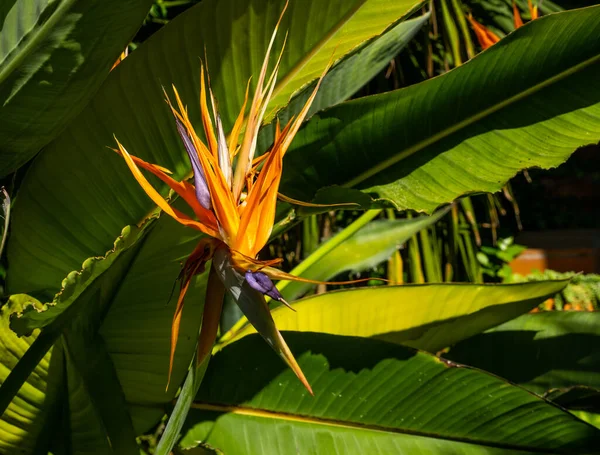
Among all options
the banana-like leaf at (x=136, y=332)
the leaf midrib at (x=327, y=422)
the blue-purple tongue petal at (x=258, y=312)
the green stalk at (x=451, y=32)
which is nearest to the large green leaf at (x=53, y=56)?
the banana-like leaf at (x=136, y=332)

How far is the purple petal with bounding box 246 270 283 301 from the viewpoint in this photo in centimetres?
45

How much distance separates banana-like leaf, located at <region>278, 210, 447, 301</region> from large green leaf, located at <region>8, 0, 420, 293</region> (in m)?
0.42

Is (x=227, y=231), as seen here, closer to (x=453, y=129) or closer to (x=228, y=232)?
(x=228, y=232)

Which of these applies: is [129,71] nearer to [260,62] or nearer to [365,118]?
[260,62]

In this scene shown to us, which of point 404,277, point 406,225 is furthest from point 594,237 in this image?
point 406,225

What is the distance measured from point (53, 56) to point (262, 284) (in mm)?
341

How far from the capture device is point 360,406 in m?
0.82

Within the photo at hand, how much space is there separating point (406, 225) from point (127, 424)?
26.1 inches

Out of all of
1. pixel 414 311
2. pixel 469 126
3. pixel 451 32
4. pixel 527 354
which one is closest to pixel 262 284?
pixel 469 126

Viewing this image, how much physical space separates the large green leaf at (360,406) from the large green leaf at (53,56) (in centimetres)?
38

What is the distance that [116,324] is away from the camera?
786mm

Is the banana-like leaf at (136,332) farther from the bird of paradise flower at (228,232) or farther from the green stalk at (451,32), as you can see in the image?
the green stalk at (451,32)

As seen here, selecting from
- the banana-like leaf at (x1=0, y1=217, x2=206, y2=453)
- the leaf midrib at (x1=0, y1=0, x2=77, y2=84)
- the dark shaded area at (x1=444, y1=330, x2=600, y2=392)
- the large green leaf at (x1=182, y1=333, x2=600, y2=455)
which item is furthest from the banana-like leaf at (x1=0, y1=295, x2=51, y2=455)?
the dark shaded area at (x1=444, y1=330, x2=600, y2=392)

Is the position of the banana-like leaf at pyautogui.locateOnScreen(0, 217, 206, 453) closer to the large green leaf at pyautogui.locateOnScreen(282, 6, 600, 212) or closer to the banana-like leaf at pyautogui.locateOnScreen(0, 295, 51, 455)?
the banana-like leaf at pyautogui.locateOnScreen(0, 295, 51, 455)
